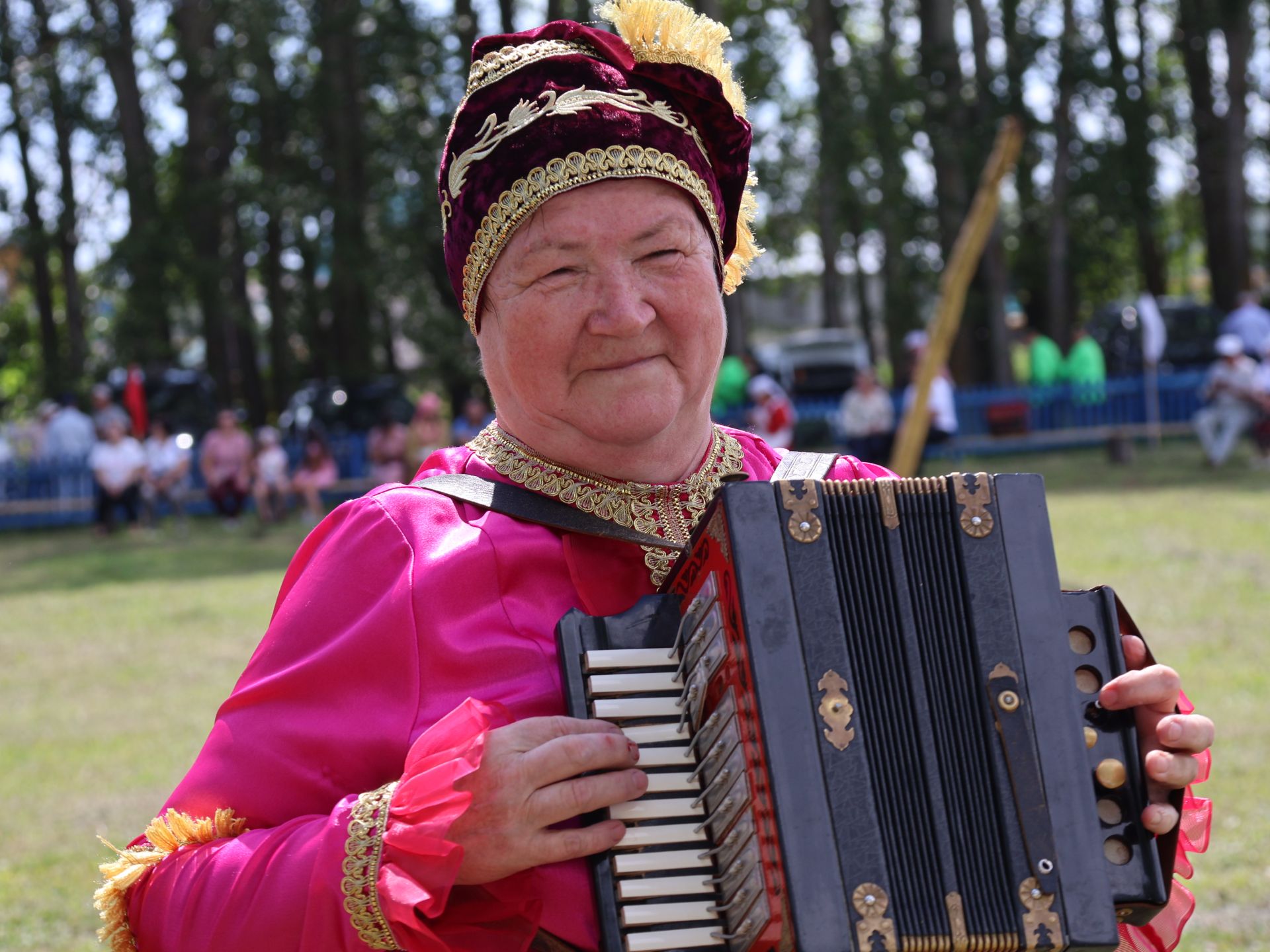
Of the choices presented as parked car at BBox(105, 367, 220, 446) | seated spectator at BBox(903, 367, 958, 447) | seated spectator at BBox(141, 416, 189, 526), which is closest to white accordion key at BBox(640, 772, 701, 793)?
seated spectator at BBox(903, 367, 958, 447)

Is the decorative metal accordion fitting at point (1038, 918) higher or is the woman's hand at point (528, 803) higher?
the woman's hand at point (528, 803)

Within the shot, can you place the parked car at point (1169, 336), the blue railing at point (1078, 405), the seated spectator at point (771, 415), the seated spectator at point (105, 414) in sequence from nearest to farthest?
the seated spectator at point (771, 415) < the seated spectator at point (105, 414) < the blue railing at point (1078, 405) < the parked car at point (1169, 336)

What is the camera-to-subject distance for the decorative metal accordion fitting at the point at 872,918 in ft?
5.57

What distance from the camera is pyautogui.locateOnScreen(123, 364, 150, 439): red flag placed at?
64.1 ft

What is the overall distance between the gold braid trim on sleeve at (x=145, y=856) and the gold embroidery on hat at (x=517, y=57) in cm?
116

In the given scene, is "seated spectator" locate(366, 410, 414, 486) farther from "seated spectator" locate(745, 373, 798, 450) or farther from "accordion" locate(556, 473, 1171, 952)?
"accordion" locate(556, 473, 1171, 952)

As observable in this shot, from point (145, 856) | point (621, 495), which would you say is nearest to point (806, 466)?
point (621, 495)

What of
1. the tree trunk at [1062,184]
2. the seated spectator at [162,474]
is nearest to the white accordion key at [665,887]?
the seated spectator at [162,474]

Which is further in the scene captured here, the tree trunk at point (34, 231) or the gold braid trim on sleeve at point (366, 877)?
the tree trunk at point (34, 231)

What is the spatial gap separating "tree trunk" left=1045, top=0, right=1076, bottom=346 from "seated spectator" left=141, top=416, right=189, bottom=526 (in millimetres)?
13094

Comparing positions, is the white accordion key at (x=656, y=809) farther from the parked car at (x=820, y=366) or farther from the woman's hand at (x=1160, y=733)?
the parked car at (x=820, y=366)

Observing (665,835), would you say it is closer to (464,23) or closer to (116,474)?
(116,474)

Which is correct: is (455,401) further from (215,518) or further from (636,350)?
(636,350)

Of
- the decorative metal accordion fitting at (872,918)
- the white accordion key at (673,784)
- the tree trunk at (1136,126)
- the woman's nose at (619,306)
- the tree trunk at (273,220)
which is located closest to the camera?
the decorative metal accordion fitting at (872,918)
